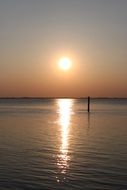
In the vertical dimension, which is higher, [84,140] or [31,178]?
[84,140]

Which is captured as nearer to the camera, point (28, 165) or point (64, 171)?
point (64, 171)

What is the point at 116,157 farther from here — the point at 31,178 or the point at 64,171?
the point at 31,178

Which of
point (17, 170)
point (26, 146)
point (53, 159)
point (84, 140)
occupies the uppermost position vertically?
point (84, 140)

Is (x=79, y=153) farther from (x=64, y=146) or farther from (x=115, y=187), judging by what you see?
(x=115, y=187)

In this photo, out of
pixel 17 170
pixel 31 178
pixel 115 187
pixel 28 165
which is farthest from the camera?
pixel 28 165

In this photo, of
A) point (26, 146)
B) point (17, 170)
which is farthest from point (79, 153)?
point (17, 170)

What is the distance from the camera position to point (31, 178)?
17469 mm

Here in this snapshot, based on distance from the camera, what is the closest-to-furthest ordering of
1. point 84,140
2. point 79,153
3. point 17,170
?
point 17,170 < point 79,153 < point 84,140

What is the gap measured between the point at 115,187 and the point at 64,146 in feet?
41.4

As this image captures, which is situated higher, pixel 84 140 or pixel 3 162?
pixel 84 140

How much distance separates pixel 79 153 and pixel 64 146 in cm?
385

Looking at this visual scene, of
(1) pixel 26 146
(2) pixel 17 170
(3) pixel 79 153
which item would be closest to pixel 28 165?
(2) pixel 17 170

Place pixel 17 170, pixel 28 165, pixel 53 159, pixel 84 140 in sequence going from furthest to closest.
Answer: pixel 84 140 → pixel 53 159 → pixel 28 165 → pixel 17 170

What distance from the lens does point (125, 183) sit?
16.6 meters
